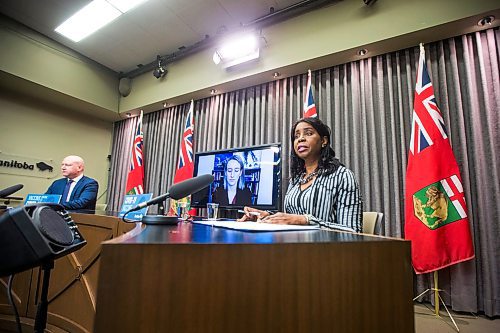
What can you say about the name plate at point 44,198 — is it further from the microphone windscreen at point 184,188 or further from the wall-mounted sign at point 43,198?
the microphone windscreen at point 184,188

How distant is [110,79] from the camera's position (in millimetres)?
4195

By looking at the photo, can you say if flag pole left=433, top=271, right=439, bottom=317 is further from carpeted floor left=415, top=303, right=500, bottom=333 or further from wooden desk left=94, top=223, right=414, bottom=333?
wooden desk left=94, top=223, right=414, bottom=333

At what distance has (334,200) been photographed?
1.32m

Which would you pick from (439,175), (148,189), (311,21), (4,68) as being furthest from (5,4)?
(439,175)

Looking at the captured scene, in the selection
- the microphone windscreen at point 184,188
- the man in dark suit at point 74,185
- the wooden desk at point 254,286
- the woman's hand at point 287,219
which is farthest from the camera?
the man in dark suit at point 74,185

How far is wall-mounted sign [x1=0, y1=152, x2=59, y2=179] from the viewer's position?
3.48 meters

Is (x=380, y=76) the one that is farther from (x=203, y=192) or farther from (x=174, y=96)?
(x=174, y=96)

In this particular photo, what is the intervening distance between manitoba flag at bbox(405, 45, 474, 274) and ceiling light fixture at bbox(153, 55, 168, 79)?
3.25 m

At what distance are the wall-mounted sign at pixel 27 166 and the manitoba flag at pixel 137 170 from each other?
119cm

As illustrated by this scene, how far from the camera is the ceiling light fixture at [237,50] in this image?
2.95 metres

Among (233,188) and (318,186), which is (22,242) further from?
(233,188)

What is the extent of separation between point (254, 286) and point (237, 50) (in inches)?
121

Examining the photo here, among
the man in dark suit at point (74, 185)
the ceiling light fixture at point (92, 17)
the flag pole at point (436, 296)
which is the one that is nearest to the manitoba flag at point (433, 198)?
A: the flag pole at point (436, 296)

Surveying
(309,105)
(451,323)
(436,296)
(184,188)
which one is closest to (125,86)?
(309,105)
